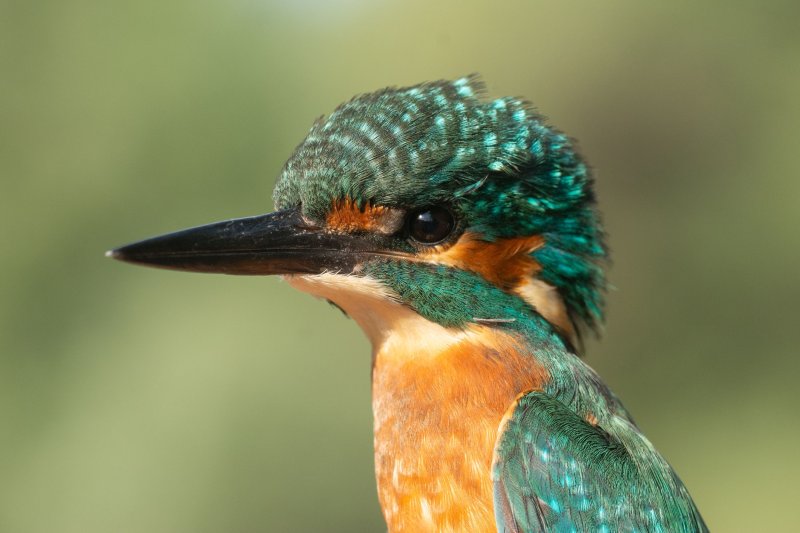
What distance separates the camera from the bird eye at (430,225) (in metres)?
2.17

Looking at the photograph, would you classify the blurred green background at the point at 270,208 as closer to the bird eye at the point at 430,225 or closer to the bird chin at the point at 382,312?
the bird chin at the point at 382,312

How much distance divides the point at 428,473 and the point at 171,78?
6195 mm

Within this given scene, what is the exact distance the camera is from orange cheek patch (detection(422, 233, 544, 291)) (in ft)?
7.16

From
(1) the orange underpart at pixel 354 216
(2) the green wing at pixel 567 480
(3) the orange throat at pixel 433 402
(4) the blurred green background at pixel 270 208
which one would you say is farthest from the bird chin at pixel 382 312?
(4) the blurred green background at pixel 270 208

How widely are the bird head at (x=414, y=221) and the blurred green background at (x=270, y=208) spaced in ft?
12.2

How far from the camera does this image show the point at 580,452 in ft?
6.83

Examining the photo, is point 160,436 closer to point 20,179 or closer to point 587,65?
point 20,179

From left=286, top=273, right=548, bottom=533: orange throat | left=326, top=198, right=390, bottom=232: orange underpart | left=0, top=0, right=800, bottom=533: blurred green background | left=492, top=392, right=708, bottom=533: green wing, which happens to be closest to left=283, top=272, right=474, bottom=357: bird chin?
left=286, top=273, right=548, bottom=533: orange throat

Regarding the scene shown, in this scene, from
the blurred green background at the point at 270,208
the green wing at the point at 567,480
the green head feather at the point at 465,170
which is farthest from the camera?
the blurred green background at the point at 270,208

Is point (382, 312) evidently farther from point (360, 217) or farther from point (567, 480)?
point (567, 480)

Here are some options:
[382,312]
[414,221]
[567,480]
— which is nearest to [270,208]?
[382,312]

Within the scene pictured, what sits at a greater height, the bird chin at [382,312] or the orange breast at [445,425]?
the bird chin at [382,312]

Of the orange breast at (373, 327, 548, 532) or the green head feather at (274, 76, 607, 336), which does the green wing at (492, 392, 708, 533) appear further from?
the green head feather at (274, 76, 607, 336)

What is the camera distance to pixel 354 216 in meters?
2.19
